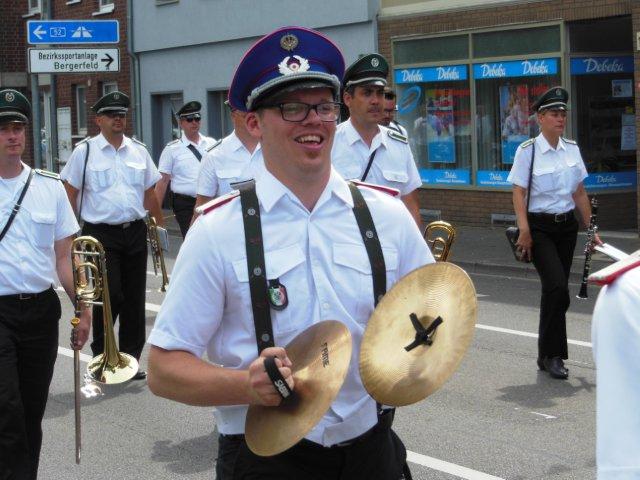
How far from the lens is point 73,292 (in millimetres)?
6316

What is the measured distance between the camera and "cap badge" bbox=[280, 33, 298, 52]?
3324 millimetres

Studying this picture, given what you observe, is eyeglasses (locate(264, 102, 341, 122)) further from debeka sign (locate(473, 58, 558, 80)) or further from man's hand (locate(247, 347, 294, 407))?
debeka sign (locate(473, 58, 558, 80))

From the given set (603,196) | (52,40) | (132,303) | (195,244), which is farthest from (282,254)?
(52,40)

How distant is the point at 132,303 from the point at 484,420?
3.19m

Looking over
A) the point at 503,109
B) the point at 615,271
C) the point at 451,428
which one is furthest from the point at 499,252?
the point at 615,271

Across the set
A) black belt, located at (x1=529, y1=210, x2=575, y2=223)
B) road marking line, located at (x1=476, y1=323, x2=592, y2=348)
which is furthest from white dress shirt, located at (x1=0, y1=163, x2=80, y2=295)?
road marking line, located at (x1=476, y1=323, x2=592, y2=348)

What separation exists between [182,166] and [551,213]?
6.22 meters

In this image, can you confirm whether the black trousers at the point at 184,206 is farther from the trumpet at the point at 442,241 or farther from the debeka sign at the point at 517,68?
the debeka sign at the point at 517,68

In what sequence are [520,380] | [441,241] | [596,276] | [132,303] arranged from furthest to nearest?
[132,303] < [520,380] < [441,241] < [596,276]

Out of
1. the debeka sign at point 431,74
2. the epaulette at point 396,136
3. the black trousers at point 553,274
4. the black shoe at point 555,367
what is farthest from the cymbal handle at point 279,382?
the debeka sign at point 431,74

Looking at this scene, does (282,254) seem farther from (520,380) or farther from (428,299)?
(520,380)

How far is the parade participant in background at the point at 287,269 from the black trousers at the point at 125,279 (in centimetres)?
627

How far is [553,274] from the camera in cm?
906

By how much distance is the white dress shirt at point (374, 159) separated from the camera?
809cm
